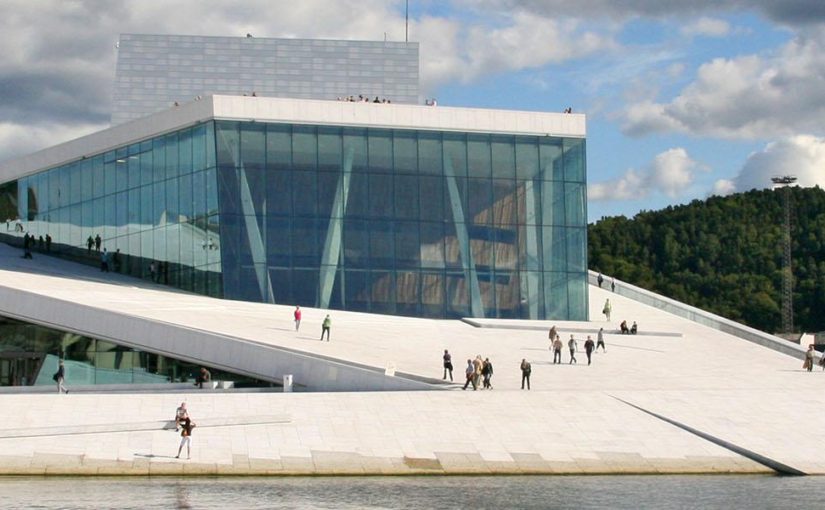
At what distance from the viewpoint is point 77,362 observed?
41469 mm

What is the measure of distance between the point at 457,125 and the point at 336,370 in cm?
1736

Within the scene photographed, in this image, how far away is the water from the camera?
24.5 meters

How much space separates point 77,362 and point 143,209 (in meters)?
12.0

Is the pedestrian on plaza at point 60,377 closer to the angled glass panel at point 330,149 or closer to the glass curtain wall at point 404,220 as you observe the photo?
the glass curtain wall at point 404,220

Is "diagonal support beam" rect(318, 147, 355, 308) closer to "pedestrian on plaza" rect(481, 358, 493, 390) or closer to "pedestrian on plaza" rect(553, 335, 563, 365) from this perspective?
"pedestrian on plaza" rect(553, 335, 563, 365)

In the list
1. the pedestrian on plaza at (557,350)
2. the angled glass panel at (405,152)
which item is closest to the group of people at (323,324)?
the pedestrian on plaza at (557,350)

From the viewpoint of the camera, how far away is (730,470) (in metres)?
31.4

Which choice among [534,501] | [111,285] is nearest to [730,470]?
[534,501]

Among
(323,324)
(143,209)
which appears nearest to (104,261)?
(143,209)

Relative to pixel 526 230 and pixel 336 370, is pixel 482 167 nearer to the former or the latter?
pixel 526 230

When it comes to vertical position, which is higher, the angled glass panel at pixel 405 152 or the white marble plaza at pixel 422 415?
the angled glass panel at pixel 405 152

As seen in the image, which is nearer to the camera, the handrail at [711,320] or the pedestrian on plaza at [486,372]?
the pedestrian on plaza at [486,372]

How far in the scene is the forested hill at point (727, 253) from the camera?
375ft

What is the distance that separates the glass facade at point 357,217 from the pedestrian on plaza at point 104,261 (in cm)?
35
